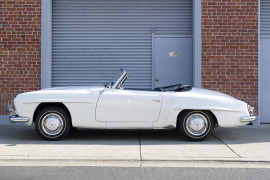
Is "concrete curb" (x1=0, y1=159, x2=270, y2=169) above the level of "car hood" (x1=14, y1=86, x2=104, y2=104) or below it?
below

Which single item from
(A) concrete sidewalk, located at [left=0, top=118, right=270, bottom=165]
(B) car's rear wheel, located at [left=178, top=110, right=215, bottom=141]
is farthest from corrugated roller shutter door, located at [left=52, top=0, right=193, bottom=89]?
(B) car's rear wheel, located at [left=178, top=110, right=215, bottom=141]

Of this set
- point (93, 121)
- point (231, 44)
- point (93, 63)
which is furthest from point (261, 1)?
point (93, 121)

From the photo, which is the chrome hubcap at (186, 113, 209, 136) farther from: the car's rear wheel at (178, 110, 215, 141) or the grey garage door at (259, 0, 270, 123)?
the grey garage door at (259, 0, 270, 123)

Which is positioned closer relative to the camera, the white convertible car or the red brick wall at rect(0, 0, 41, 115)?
the white convertible car

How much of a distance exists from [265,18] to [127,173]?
6.88 m

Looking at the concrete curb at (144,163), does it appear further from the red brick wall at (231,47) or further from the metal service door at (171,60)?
the metal service door at (171,60)

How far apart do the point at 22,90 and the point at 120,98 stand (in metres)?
3.84

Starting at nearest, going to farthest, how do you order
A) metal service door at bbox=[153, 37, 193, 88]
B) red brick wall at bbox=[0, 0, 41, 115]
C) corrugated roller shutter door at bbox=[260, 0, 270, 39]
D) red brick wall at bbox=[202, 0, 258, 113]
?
red brick wall at bbox=[202, 0, 258, 113]
red brick wall at bbox=[0, 0, 41, 115]
corrugated roller shutter door at bbox=[260, 0, 270, 39]
metal service door at bbox=[153, 37, 193, 88]

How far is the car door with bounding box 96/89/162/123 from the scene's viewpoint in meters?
7.27

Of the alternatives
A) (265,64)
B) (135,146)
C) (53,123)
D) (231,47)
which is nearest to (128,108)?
(135,146)

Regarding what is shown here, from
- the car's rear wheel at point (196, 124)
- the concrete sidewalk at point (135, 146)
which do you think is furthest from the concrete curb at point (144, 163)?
the car's rear wheel at point (196, 124)

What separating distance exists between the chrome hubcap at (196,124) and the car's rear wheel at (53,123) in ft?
7.37

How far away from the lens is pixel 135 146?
6.93m

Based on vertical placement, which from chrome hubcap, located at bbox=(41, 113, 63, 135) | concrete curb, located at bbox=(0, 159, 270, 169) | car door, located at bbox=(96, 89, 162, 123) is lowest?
concrete curb, located at bbox=(0, 159, 270, 169)
